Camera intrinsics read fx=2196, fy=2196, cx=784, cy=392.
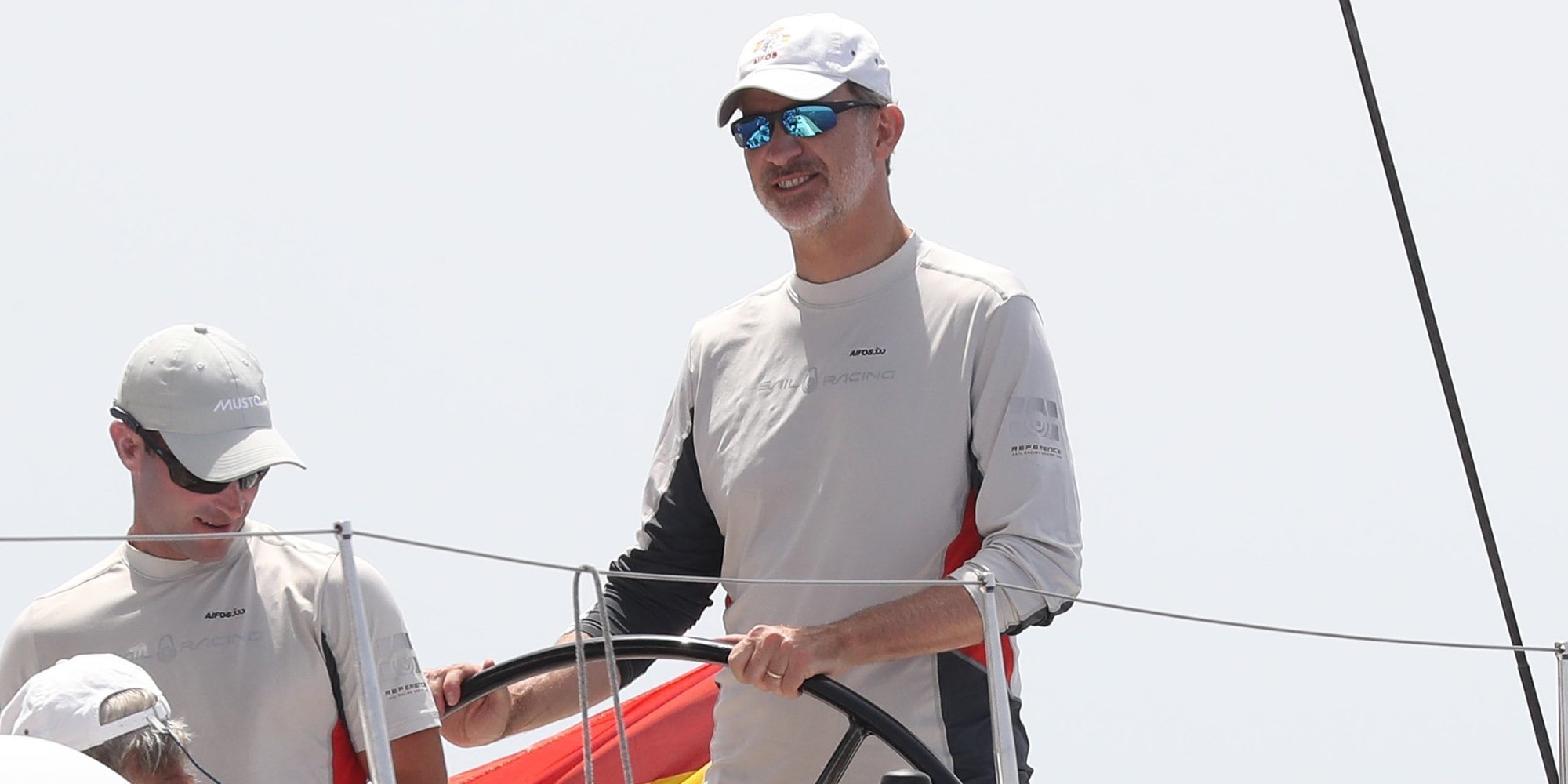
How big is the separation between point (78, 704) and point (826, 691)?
773 mm

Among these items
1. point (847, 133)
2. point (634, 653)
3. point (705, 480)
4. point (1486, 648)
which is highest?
point (847, 133)

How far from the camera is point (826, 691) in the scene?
2252 millimetres

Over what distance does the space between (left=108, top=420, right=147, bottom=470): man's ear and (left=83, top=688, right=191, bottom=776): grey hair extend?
1.57 ft

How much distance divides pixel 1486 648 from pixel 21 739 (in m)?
1.48

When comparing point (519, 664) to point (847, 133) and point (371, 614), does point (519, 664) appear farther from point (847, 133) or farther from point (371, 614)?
point (847, 133)

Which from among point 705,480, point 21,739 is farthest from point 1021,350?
point 21,739

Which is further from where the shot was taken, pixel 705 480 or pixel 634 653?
pixel 705 480

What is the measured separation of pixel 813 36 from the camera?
8.34 ft

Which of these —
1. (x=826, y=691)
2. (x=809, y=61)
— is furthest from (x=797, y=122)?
(x=826, y=691)

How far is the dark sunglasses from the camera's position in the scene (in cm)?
222

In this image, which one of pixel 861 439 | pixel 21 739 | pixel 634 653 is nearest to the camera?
pixel 21 739

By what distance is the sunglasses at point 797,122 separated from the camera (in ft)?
8.21

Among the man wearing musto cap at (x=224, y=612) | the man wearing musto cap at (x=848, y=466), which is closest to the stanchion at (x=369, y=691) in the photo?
the man wearing musto cap at (x=224, y=612)

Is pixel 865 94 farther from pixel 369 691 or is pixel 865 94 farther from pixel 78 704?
pixel 78 704
